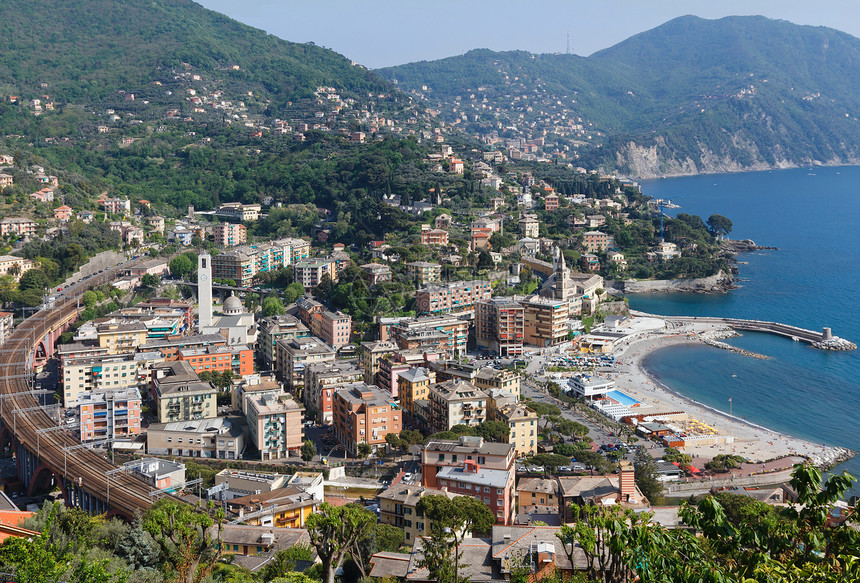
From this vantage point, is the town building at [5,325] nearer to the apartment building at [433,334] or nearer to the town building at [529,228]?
the apartment building at [433,334]

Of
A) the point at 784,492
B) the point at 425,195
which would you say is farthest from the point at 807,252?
the point at 784,492

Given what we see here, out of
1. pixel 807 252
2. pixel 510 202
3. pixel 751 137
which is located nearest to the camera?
pixel 510 202

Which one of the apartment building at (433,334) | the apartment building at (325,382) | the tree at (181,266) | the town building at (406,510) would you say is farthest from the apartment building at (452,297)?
the town building at (406,510)

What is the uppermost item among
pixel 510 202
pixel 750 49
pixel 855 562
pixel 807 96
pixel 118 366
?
pixel 750 49

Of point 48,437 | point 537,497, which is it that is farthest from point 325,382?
point 537,497

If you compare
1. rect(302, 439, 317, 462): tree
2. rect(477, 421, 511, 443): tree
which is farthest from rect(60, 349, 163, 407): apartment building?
rect(477, 421, 511, 443): tree

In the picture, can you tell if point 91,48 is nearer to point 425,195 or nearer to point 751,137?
point 425,195
